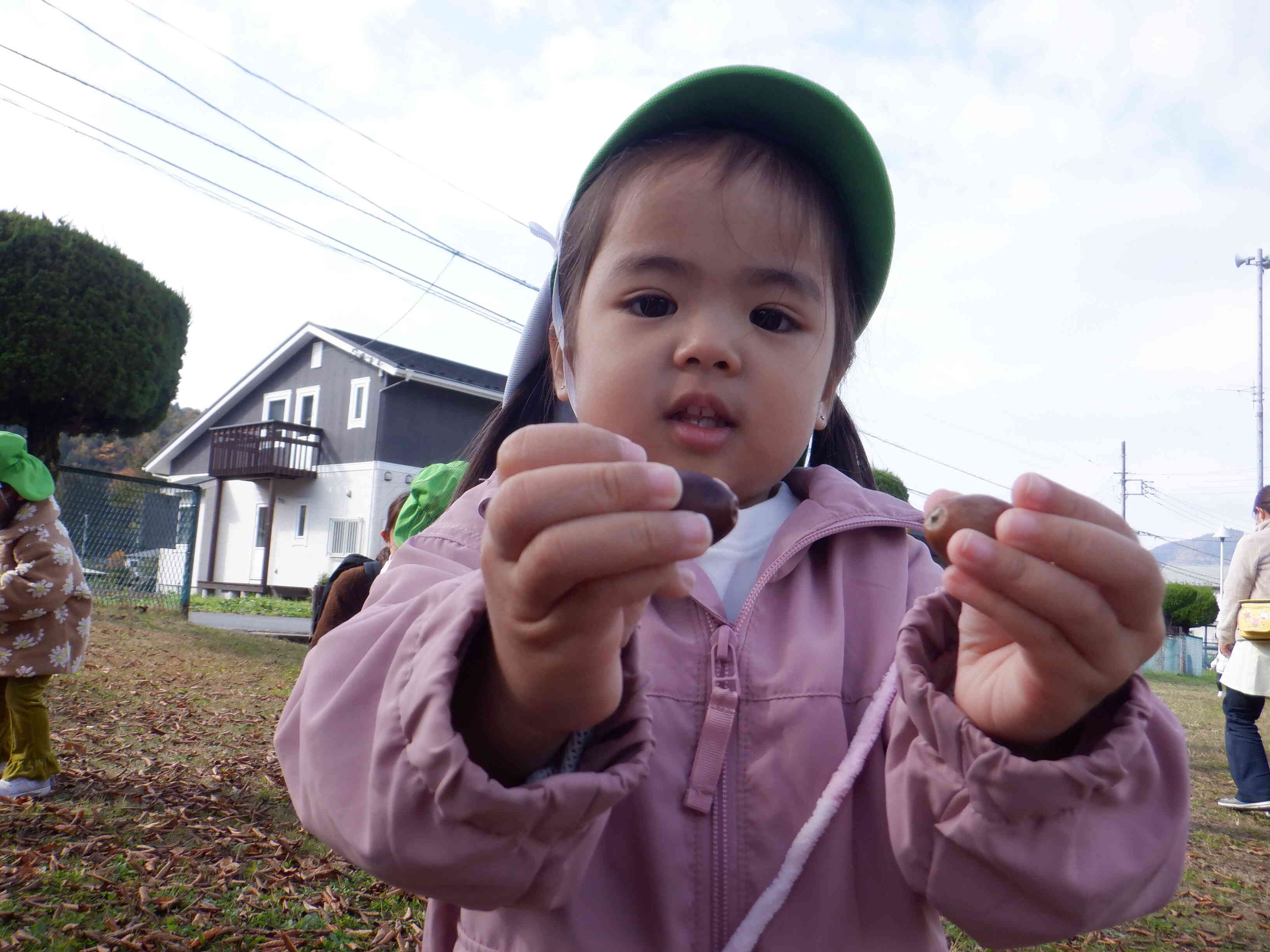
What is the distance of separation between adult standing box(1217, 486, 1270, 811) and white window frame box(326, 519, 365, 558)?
2280cm

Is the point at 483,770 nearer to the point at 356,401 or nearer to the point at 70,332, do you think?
the point at 70,332

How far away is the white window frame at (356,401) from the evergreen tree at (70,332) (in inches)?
352

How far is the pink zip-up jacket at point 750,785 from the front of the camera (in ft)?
3.36

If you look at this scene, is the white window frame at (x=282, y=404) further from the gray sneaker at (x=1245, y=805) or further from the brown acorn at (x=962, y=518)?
the brown acorn at (x=962, y=518)

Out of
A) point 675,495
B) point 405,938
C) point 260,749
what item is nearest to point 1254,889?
point 405,938

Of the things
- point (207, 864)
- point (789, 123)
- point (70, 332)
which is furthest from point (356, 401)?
point (789, 123)

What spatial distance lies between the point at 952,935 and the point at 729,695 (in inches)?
140

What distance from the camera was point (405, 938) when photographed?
12.6 ft

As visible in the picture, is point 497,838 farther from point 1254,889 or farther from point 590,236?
point 1254,889

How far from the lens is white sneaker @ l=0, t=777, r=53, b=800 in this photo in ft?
17.6

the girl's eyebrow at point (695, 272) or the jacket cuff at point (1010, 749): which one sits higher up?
the girl's eyebrow at point (695, 272)

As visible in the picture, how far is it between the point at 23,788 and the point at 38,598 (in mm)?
1139

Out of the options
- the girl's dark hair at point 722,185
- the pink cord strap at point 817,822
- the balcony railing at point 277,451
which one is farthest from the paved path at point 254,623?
the pink cord strap at point 817,822

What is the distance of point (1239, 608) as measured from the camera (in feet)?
22.6
